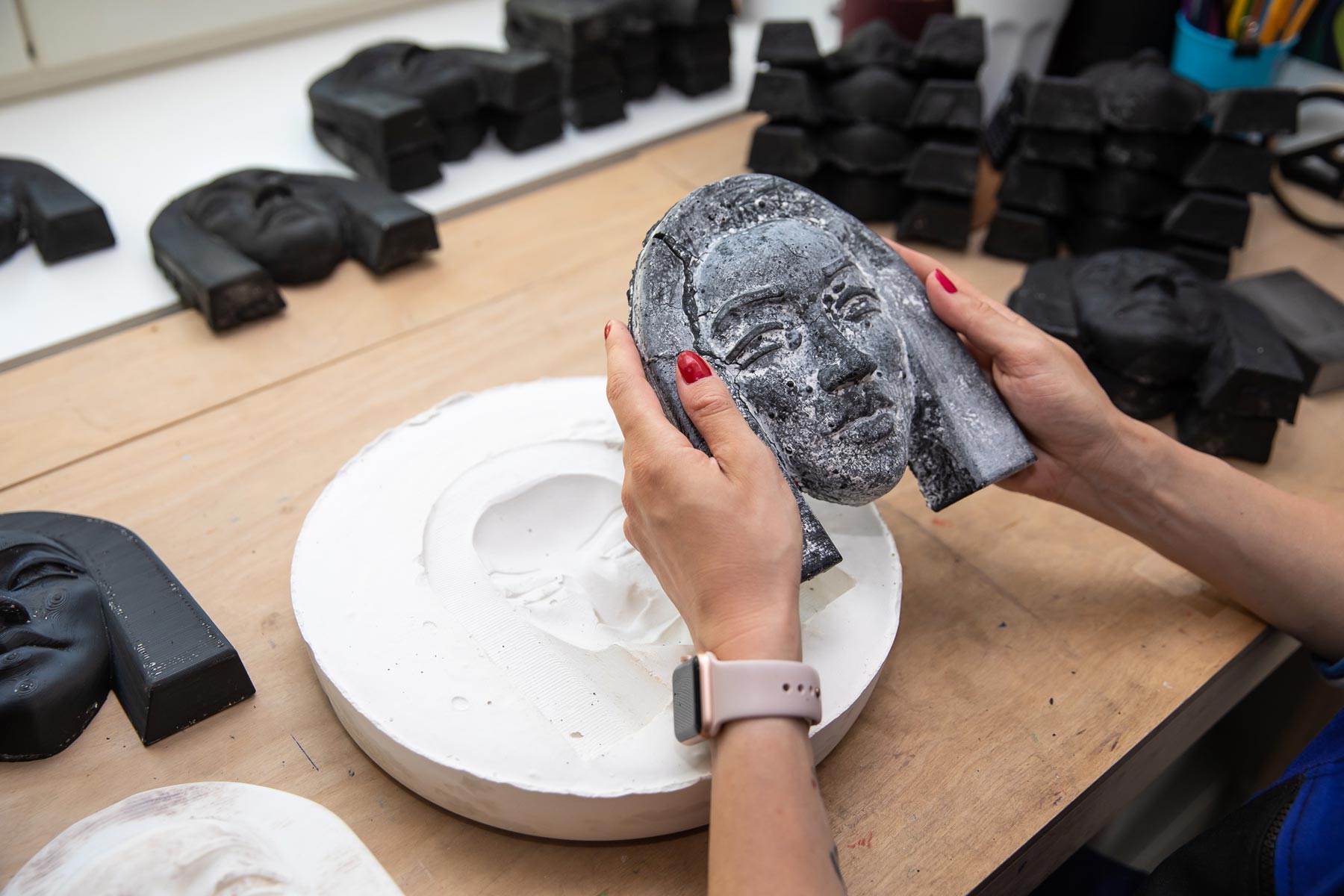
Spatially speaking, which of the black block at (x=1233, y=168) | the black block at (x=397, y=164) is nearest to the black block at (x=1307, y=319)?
the black block at (x=1233, y=168)

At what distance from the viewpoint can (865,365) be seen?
5.06ft

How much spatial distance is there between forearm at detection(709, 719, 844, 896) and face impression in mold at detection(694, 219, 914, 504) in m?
0.45

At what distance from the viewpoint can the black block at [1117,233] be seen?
2.88m

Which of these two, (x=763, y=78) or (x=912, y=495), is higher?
(x=763, y=78)

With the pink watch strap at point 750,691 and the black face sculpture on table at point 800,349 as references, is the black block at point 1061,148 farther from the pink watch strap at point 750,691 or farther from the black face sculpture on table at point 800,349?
the pink watch strap at point 750,691

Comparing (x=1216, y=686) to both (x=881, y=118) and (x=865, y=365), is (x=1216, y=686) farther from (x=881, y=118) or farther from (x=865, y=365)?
(x=881, y=118)

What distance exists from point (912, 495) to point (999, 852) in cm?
84

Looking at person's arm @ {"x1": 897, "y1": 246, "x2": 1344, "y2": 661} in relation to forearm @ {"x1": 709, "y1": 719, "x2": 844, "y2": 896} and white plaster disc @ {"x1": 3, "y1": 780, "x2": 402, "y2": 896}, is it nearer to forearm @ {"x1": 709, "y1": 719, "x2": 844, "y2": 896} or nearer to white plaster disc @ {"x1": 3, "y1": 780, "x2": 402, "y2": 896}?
forearm @ {"x1": 709, "y1": 719, "x2": 844, "y2": 896}

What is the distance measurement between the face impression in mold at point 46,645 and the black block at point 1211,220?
2.79m

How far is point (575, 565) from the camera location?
178 centimetres

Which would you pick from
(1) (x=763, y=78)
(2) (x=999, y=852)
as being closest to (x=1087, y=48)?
(1) (x=763, y=78)

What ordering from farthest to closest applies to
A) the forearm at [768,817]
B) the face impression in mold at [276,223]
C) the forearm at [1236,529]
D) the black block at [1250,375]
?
the face impression in mold at [276,223] < the black block at [1250,375] < the forearm at [1236,529] < the forearm at [768,817]

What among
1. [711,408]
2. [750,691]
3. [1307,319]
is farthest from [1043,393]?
[1307,319]

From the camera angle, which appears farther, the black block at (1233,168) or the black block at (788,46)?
the black block at (788,46)
